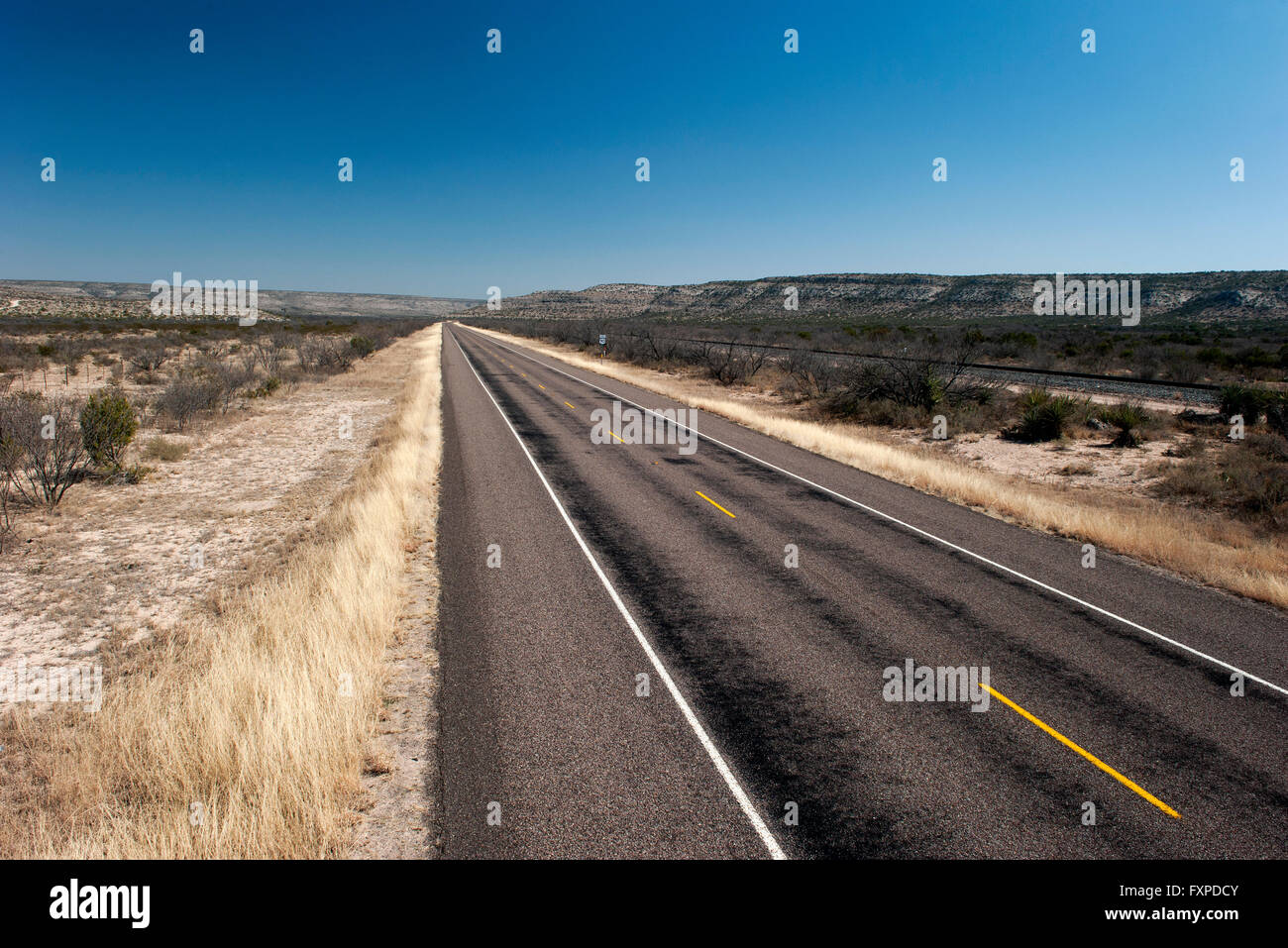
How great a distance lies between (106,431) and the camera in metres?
15.6

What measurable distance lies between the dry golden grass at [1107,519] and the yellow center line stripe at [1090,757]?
5.92 metres

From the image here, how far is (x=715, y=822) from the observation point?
4.98m

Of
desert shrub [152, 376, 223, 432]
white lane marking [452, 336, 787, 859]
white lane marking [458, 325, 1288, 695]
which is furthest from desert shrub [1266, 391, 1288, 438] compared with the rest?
desert shrub [152, 376, 223, 432]

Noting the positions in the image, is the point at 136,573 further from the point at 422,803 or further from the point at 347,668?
the point at 422,803

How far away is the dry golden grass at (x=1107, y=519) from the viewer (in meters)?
10.4

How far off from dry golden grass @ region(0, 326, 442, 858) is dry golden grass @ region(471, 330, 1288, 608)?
12.6 meters

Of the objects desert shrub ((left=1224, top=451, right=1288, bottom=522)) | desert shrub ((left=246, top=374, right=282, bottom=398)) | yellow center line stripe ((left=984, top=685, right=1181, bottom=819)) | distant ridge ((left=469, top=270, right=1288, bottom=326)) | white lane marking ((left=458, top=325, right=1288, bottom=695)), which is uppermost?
distant ridge ((left=469, top=270, right=1288, bottom=326))

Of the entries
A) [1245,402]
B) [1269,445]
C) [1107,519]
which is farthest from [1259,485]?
[1245,402]

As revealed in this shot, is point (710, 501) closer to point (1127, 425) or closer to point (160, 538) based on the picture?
point (160, 538)

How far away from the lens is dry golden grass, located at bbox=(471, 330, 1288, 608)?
409 inches

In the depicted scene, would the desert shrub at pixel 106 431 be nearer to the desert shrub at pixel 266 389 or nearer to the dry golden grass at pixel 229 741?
the dry golden grass at pixel 229 741

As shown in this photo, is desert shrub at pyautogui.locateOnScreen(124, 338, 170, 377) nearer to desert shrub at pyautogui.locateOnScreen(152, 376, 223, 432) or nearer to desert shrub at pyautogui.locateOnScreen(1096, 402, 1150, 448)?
desert shrub at pyautogui.locateOnScreen(152, 376, 223, 432)
